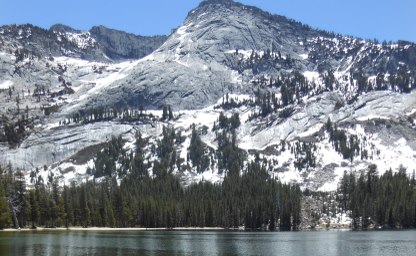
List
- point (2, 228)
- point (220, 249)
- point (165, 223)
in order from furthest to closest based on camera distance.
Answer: point (165, 223)
point (2, 228)
point (220, 249)

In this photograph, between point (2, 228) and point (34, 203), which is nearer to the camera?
point (2, 228)

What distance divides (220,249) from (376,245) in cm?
3089

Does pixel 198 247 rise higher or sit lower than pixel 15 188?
lower

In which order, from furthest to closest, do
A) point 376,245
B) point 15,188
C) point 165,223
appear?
1. point 165,223
2. point 15,188
3. point 376,245

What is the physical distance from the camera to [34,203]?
156500mm

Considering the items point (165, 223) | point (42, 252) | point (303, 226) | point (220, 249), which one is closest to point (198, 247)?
point (220, 249)

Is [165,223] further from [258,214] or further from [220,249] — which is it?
[220,249]

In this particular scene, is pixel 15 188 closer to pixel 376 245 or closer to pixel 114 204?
pixel 114 204

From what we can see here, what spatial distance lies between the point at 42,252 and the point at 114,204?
113088 mm

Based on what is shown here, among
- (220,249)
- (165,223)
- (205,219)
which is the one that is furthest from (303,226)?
(220,249)

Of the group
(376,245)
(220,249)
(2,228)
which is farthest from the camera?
(2,228)

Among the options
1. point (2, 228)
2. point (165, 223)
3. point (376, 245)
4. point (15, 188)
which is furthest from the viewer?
point (165, 223)

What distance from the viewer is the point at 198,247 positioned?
319ft

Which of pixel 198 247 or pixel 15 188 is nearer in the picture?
pixel 198 247
